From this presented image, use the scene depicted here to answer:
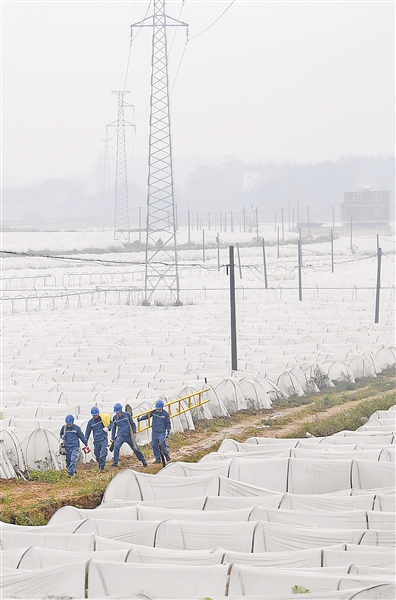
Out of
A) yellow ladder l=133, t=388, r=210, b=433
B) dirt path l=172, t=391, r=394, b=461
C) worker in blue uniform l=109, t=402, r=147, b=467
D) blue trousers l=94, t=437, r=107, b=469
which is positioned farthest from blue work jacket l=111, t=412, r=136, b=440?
yellow ladder l=133, t=388, r=210, b=433

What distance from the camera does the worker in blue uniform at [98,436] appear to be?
15742mm

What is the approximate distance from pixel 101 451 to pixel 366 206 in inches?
4549

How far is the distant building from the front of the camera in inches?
4969

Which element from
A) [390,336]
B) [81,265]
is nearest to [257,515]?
[390,336]

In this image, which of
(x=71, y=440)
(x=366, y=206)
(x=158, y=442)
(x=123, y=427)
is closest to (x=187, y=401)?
(x=158, y=442)

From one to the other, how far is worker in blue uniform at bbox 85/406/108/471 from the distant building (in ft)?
372

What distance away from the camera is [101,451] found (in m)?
16.1

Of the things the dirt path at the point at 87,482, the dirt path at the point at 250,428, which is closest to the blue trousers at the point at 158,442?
the dirt path at the point at 87,482

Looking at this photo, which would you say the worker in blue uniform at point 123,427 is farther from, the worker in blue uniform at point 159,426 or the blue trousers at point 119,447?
the worker in blue uniform at point 159,426

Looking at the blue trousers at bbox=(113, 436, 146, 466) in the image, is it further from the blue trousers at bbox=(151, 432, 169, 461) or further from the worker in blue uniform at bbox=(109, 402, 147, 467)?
the blue trousers at bbox=(151, 432, 169, 461)

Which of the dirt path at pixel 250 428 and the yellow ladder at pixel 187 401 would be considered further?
the yellow ladder at pixel 187 401

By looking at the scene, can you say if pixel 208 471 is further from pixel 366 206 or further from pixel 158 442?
pixel 366 206

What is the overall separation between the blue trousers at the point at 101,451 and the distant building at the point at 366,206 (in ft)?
372

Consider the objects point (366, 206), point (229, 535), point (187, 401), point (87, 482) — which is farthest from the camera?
point (366, 206)
